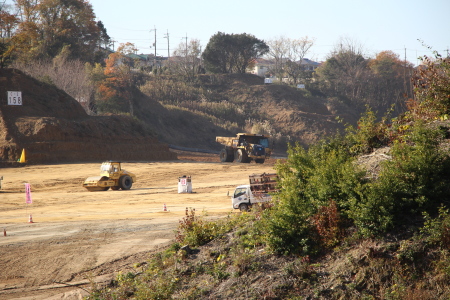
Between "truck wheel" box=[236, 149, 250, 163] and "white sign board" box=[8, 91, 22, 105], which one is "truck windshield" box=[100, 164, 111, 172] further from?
"white sign board" box=[8, 91, 22, 105]

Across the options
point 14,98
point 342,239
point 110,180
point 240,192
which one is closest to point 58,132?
point 14,98

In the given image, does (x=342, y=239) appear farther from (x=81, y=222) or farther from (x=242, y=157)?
(x=242, y=157)

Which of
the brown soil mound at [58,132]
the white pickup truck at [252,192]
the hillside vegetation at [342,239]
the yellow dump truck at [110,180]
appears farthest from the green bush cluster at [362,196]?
the brown soil mound at [58,132]

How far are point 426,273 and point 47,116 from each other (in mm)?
41124

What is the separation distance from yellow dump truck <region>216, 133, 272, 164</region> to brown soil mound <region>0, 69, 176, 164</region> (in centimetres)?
602

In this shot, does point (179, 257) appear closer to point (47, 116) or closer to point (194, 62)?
point (47, 116)

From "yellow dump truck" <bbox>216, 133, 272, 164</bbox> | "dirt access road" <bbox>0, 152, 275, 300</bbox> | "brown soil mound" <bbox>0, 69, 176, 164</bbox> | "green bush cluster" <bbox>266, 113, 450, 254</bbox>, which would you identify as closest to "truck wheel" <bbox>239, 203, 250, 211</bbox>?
"dirt access road" <bbox>0, 152, 275, 300</bbox>

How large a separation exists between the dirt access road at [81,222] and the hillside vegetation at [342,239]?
1772 millimetres

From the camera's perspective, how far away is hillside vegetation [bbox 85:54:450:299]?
7984 millimetres

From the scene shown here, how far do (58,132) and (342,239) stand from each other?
119 ft

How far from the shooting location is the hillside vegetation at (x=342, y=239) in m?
7.98

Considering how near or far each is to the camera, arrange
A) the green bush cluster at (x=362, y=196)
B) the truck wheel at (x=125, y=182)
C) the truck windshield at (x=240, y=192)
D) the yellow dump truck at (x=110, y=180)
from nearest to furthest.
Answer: the green bush cluster at (x=362, y=196)
the truck windshield at (x=240, y=192)
the yellow dump truck at (x=110, y=180)
the truck wheel at (x=125, y=182)

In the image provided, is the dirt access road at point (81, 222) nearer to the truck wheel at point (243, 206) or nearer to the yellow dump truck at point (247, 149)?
the truck wheel at point (243, 206)

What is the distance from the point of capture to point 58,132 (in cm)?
4109
